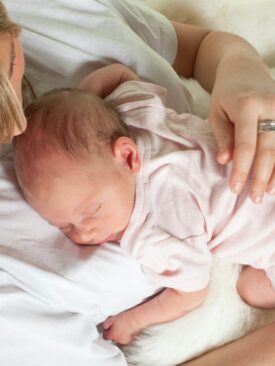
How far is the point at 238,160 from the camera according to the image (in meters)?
0.78

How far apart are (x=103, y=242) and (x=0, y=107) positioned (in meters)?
0.33

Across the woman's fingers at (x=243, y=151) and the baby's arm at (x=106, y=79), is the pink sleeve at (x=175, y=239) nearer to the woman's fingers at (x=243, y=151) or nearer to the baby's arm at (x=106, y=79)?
the woman's fingers at (x=243, y=151)

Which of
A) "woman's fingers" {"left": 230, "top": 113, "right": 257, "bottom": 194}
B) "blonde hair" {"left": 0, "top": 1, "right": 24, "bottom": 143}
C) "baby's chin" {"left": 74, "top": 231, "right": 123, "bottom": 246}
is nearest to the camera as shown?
"blonde hair" {"left": 0, "top": 1, "right": 24, "bottom": 143}

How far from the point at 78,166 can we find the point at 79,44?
12.2 inches

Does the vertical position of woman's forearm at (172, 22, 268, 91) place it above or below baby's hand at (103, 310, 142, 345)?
above

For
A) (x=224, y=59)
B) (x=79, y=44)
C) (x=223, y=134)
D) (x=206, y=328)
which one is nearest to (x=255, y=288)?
(x=206, y=328)

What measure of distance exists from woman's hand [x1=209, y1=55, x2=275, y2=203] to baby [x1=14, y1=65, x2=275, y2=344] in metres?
0.07

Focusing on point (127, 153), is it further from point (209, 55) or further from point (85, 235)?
point (209, 55)

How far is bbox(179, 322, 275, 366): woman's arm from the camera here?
929 millimetres

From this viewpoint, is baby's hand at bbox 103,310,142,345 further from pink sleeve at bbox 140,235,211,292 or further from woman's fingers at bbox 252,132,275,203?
woman's fingers at bbox 252,132,275,203

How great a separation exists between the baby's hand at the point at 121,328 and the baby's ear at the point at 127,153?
29 centimetres

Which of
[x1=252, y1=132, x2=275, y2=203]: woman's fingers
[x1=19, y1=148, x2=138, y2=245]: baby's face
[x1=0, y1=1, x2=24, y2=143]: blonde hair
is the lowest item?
[x1=19, y1=148, x2=138, y2=245]: baby's face

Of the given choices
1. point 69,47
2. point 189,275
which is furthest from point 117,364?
point 69,47

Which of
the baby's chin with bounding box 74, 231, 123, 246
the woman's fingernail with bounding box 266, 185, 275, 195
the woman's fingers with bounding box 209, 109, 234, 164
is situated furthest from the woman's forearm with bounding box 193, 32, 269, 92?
the baby's chin with bounding box 74, 231, 123, 246
